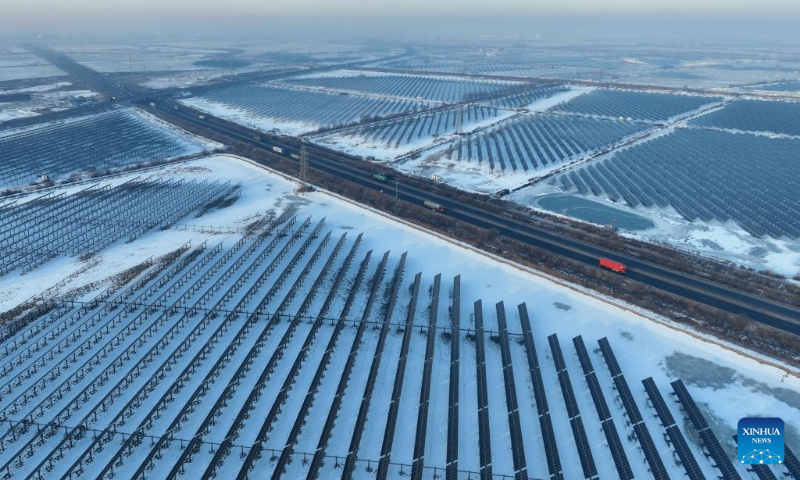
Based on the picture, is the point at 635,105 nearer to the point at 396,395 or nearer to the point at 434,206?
the point at 434,206

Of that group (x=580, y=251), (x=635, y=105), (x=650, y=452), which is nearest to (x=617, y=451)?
(x=650, y=452)

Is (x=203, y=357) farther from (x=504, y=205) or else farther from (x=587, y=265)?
(x=504, y=205)

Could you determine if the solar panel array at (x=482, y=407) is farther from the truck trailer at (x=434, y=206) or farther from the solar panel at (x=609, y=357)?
the truck trailer at (x=434, y=206)

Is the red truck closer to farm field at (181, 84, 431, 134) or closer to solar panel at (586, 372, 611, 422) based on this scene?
solar panel at (586, 372, 611, 422)

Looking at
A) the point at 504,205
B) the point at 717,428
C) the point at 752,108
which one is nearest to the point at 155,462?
the point at 717,428

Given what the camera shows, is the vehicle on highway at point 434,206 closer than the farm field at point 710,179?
Yes

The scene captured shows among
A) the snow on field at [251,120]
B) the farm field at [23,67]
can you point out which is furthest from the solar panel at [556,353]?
the farm field at [23,67]

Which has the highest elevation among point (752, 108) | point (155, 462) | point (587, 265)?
point (752, 108)
